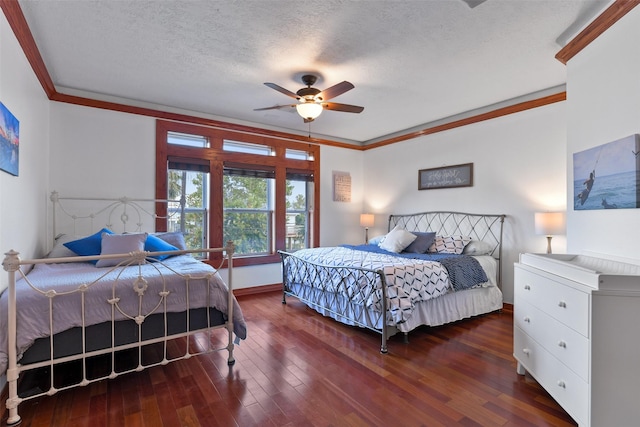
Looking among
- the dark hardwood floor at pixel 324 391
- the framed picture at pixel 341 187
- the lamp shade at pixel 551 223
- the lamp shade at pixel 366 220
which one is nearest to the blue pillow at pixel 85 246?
the dark hardwood floor at pixel 324 391

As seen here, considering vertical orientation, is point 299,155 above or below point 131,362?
above

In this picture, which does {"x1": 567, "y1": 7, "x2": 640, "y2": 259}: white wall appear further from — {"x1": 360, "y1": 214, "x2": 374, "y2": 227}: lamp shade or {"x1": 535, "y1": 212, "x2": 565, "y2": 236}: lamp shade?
{"x1": 360, "y1": 214, "x2": 374, "y2": 227}: lamp shade

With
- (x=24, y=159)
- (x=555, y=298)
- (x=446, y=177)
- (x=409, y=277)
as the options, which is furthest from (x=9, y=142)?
(x=446, y=177)

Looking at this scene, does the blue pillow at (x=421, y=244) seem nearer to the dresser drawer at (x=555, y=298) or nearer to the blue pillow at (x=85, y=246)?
the dresser drawer at (x=555, y=298)

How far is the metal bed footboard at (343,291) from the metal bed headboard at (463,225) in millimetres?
2039

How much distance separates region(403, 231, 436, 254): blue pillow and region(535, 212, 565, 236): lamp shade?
1.19 m

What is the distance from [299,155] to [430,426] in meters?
4.34

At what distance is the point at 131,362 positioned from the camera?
8.20 ft

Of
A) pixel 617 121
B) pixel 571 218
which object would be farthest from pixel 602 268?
pixel 617 121

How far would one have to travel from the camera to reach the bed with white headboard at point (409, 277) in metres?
2.86

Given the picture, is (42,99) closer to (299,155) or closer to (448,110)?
(299,155)

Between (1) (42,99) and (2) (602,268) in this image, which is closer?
(2) (602,268)

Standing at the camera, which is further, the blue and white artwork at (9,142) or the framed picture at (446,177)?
the framed picture at (446,177)

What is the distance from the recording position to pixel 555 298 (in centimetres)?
189
